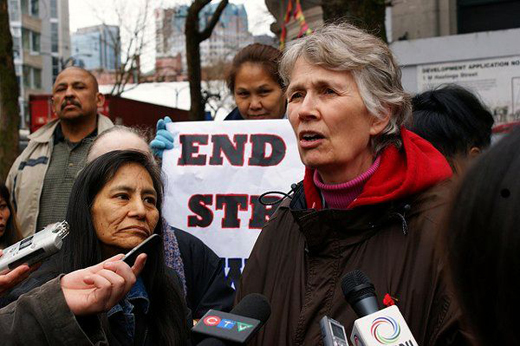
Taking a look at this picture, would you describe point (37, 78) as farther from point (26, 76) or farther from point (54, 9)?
point (54, 9)

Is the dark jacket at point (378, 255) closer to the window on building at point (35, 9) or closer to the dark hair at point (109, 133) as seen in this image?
the dark hair at point (109, 133)

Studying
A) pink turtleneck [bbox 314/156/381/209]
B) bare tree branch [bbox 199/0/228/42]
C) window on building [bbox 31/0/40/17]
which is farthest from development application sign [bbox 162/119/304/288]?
window on building [bbox 31/0/40/17]

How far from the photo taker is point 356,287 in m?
1.61

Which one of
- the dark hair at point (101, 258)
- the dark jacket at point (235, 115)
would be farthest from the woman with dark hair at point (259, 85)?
the dark hair at point (101, 258)

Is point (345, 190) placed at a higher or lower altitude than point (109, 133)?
lower

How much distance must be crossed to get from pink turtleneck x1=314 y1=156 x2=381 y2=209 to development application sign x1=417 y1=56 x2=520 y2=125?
14.9ft

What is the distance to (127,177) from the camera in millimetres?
2594

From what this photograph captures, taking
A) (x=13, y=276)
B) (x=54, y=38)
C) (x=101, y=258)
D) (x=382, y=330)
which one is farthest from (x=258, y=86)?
(x=54, y=38)

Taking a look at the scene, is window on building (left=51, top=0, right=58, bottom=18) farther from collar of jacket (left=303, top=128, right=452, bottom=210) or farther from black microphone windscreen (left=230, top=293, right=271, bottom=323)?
black microphone windscreen (left=230, top=293, right=271, bottom=323)

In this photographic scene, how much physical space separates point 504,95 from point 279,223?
532 centimetres

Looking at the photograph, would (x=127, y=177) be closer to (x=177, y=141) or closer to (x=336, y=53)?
(x=336, y=53)

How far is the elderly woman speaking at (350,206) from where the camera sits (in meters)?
2.01

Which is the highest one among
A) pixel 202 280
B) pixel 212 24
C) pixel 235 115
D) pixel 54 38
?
pixel 54 38

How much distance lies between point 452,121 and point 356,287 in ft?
4.87
